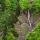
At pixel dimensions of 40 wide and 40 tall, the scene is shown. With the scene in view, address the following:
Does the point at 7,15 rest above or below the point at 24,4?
below

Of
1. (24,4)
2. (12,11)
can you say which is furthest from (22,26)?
(24,4)

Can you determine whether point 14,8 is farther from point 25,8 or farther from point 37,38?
point 37,38

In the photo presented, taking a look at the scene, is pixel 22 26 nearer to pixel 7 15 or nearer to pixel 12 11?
pixel 7 15

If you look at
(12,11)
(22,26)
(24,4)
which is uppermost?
(24,4)

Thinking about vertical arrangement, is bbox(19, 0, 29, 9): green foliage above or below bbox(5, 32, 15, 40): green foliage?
above

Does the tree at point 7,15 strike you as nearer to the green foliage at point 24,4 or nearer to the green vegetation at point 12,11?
the green vegetation at point 12,11

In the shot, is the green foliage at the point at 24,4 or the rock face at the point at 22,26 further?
the green foliage at the point at 24,4

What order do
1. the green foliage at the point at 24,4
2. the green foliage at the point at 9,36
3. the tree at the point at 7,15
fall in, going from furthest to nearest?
1. the green foliage at the point at 24,4
2. the tree at the point at 7,15
3. the green foliage at the point at 9,36

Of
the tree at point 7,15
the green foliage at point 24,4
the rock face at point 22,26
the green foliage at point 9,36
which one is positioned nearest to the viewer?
the green foliage at point 9,36

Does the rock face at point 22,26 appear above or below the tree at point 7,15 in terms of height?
below

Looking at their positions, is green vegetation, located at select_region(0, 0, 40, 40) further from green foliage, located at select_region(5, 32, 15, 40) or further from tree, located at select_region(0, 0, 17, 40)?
green foliage, located at select_region(5, 32, 15, 40)

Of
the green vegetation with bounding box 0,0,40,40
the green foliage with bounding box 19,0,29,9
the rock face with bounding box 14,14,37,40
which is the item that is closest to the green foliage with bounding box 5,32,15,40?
the green vegetation with bounding box 0,0,40,40

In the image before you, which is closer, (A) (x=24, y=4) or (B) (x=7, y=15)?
(B) (x=7, y=15)

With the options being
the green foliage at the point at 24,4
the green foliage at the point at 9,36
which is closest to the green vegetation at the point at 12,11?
the green foliage at the point at 24,4
